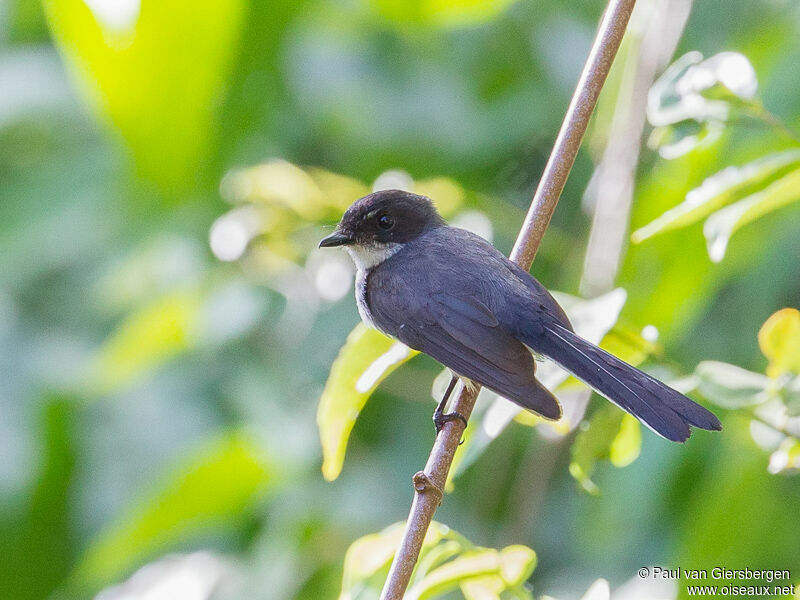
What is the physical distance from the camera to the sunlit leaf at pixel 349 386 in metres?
2.00

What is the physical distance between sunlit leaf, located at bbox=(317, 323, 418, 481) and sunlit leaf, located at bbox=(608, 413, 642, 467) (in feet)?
1.54

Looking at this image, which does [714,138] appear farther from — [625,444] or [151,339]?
[151,339]

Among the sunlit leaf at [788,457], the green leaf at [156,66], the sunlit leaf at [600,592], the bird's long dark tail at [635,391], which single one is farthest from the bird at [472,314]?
the green leaf at [156,66]

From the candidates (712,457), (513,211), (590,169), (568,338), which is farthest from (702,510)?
(590,169)

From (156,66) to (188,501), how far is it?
152 cm

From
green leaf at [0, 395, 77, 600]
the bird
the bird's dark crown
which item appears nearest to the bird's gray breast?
the bird

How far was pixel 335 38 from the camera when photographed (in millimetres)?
4348

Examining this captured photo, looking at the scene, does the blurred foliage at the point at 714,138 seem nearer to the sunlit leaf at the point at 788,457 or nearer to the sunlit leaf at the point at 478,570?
the sunlit leaf at the point at 788,457

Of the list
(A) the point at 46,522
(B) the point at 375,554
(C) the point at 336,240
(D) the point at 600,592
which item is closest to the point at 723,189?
(D) the point at 600,592

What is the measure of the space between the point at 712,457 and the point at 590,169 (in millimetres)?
1512

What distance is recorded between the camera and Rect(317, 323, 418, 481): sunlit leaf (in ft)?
6.57

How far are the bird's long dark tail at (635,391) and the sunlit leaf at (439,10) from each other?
1.08 m

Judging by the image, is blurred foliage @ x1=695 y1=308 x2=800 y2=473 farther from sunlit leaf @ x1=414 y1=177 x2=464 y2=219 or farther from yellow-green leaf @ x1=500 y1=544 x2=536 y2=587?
sunlit leaf @ x1=414 y1=177 x2=464 y2=219

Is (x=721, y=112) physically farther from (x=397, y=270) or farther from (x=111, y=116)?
(x=111, y=116)
